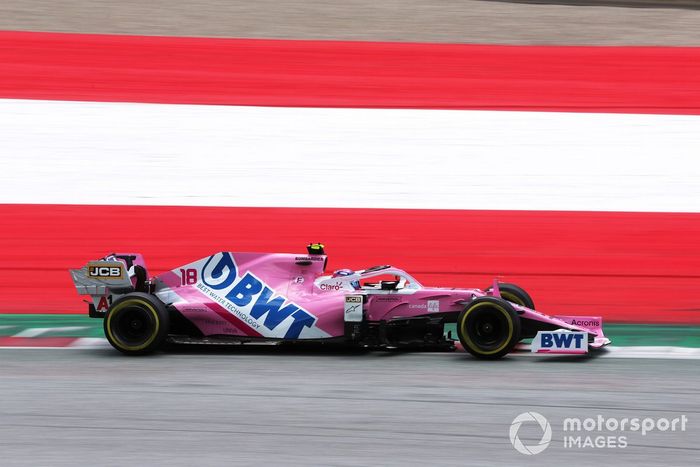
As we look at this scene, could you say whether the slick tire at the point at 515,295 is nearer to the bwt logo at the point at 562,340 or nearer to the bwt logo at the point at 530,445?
the bwt logo at the point at 562,340

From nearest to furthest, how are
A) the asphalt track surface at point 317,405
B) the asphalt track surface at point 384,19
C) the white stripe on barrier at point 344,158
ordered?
the asphalt track surface at point 317,405
the white stripe on barrier at point 344,158
the asphalt track surface at point 384,19

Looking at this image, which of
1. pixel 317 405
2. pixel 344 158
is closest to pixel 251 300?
pixel 317 405

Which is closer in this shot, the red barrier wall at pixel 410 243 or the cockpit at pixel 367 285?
the cockpit at pixel 367 285

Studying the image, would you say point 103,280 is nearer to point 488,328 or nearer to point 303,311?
point 303,311

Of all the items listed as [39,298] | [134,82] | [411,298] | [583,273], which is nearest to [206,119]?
[134,82]

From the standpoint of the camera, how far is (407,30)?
1764 cm

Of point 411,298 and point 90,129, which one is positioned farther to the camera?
point 90,129

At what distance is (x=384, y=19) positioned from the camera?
713 inches

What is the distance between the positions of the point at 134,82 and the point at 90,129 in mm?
1380

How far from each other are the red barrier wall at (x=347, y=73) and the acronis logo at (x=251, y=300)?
6.70m

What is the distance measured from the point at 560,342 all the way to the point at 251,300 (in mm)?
2731

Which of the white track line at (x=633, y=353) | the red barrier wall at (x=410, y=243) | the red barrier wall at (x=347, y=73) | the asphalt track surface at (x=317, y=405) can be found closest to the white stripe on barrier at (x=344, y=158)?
the red barrier wall at (x=410, y=243)

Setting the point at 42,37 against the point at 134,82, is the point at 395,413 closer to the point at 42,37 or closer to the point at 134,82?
the point at 134,82

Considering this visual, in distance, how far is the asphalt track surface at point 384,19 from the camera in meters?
17.3
